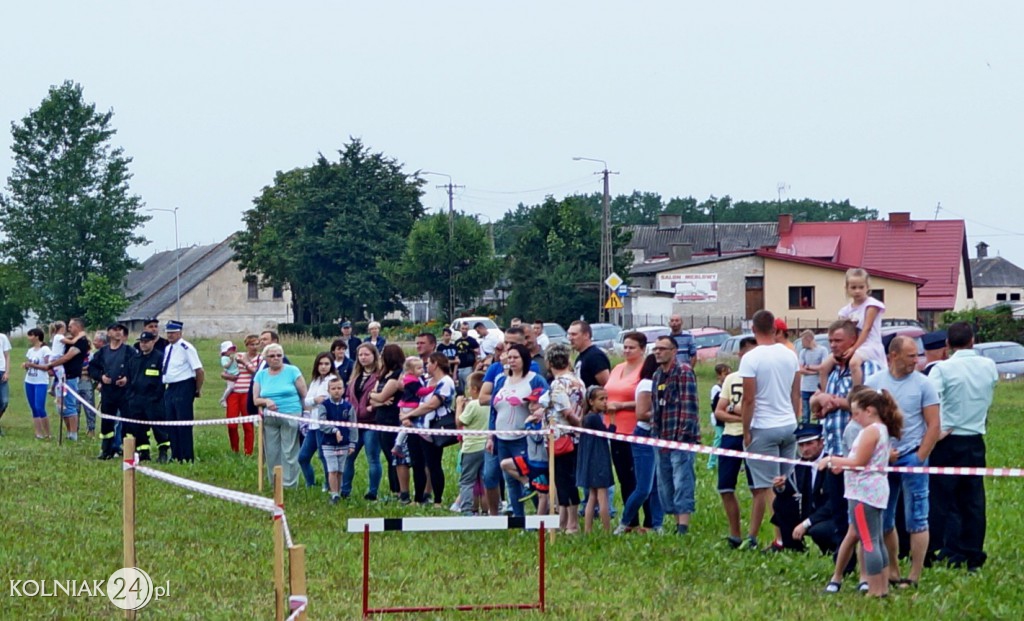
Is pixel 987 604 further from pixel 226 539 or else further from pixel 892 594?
pixel 226 539

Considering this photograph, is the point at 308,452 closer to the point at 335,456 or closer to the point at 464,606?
the point at 335,456

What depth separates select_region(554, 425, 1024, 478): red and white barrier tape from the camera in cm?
912

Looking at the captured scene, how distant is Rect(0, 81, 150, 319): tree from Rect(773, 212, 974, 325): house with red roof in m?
39.7

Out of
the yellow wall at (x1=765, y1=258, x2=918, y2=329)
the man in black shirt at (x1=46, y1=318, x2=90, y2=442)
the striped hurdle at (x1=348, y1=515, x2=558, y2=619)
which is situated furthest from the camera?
the yellow wall at (x1=765, y1=258, x2=918, y2=329)

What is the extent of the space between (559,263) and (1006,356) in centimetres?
3206

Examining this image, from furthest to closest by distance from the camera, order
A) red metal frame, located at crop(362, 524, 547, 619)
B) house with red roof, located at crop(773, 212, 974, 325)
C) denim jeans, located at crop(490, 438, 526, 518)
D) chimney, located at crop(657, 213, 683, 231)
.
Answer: chimney, located at crop(657, 213, 683, 231), house with red roof, located at crop(773, 212, 974, 325), denim jeans, located at crop(490, 438, 526, 518), red metal frame, located at crop(362, 524, 547, 619)

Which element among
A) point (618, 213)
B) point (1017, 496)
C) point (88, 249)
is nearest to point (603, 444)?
point (1017, 496)

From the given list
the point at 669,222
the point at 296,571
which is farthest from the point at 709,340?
the point at 669,222

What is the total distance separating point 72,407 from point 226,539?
11427 millimetres

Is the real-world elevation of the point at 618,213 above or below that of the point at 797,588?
above

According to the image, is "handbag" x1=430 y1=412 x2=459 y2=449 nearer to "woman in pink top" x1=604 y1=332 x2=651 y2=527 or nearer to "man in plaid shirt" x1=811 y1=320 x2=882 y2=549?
"woman in pink top" x1=604 y1=332 x2=651 y2=527

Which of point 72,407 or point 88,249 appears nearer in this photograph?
point 72,407

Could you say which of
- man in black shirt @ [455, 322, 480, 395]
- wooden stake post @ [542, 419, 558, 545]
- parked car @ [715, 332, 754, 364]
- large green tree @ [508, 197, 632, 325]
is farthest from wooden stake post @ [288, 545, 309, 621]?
large green tree @ [508, 197, 632, 325]

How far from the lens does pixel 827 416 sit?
10.4 meters
